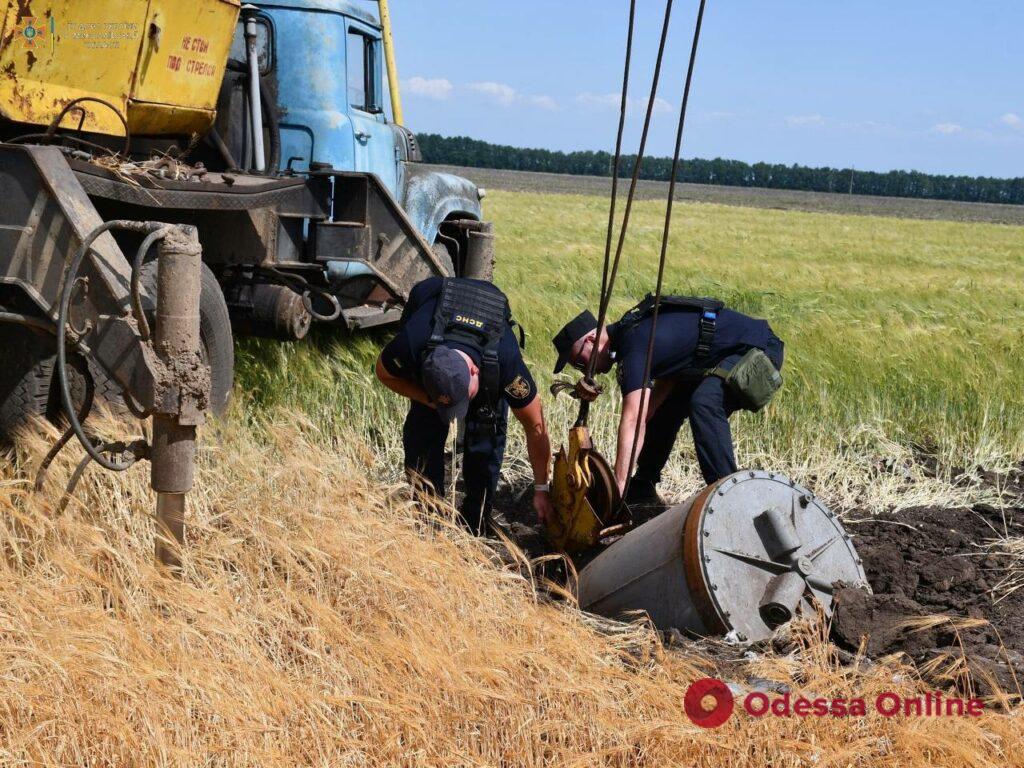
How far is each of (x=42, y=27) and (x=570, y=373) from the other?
366cm

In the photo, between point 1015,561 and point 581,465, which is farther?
point 1015,561

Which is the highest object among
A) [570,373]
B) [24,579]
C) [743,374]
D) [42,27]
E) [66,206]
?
[42,27]

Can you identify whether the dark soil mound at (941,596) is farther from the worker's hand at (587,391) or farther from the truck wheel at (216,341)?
the truck wheel at (216,341)

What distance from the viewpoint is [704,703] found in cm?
276

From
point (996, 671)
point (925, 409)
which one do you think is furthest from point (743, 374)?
point (925, 409)

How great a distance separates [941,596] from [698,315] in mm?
1402

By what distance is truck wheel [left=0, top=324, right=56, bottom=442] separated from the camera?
408 centimetres

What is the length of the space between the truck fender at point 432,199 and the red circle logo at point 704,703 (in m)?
5.22

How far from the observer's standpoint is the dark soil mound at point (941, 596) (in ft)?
10.7

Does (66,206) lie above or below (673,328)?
above

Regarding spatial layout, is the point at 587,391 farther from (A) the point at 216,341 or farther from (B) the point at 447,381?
(A) the point at 216,341

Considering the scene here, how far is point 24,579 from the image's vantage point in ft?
9.77

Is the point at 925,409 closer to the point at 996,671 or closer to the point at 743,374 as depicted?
the point at 743,374

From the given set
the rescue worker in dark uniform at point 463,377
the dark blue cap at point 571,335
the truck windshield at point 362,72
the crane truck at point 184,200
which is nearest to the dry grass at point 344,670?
the crane truck at point 184,200
